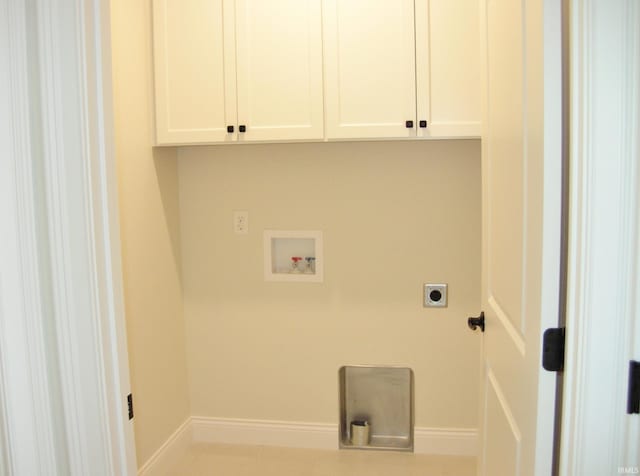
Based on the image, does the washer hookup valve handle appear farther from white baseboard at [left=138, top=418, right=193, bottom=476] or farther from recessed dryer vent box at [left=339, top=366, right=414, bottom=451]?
white baseboard at [left=138, top=418, right=193, bottom=476]

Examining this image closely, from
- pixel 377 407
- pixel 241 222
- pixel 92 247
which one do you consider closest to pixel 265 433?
pixel 377 407

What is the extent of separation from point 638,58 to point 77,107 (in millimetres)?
1006

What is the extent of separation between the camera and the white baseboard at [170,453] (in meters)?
2.51

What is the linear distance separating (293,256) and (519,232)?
169 centimetres

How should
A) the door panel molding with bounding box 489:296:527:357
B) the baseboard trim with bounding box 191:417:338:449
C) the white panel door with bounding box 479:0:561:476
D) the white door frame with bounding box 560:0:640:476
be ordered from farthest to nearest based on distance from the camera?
1. the baseboard trim with bounding box 191:417:338:449
2. the door panel molding with bounding box 489:296:527:357
3. the white panel door with bounding box 479:0:561:476
4. the white door frame with bounding box 560:0:640:476

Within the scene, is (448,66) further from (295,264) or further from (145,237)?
(145,237)

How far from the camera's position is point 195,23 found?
2.42 m

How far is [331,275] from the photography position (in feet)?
9.16

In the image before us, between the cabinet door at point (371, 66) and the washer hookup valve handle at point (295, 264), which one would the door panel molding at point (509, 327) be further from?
the washer hookup valve handle at point (295, 264)

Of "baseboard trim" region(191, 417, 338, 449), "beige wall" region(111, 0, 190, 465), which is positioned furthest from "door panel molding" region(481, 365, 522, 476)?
"beige wall" region(111, 0, 190, 465)

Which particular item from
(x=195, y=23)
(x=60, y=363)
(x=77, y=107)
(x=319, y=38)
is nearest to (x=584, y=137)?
(x=77, y=107)

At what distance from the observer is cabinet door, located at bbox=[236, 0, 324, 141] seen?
2.35 m

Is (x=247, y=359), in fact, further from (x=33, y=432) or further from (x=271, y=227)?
(x=33, y=432)

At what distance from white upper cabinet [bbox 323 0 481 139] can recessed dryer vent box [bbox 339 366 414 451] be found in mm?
1245
